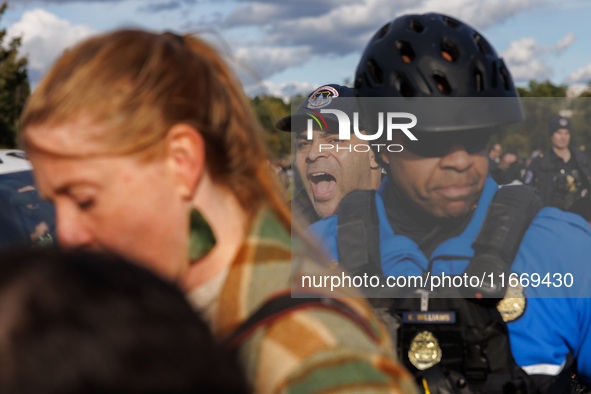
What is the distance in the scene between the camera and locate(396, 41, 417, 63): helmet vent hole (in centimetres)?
227

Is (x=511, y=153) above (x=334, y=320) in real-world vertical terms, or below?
above

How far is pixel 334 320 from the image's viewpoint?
3.08 feet

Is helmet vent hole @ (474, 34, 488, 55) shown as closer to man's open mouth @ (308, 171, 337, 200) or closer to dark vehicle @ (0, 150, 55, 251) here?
man's open mouth @ (308, 171, 337, 200)

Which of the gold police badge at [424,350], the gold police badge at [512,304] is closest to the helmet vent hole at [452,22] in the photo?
the gold police badge at [512,304]

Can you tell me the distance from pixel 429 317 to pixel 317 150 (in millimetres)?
1086

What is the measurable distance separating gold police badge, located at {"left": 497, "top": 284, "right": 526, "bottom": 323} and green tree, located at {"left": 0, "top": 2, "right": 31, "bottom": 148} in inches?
987

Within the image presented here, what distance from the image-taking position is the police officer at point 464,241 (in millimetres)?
2059

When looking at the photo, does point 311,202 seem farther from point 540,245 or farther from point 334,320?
point 334,320

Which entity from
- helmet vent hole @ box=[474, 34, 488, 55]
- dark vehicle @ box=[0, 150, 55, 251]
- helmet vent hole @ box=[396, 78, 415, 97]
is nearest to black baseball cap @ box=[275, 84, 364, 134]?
helmet vent hole @ box=[396, 78, 415, 97]

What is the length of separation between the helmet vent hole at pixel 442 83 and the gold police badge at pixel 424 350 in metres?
0.94

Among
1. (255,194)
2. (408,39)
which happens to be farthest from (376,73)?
(255,194)

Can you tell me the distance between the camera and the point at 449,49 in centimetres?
225

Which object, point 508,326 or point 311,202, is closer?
point 508,326

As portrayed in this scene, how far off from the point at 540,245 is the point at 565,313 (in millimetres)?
263
